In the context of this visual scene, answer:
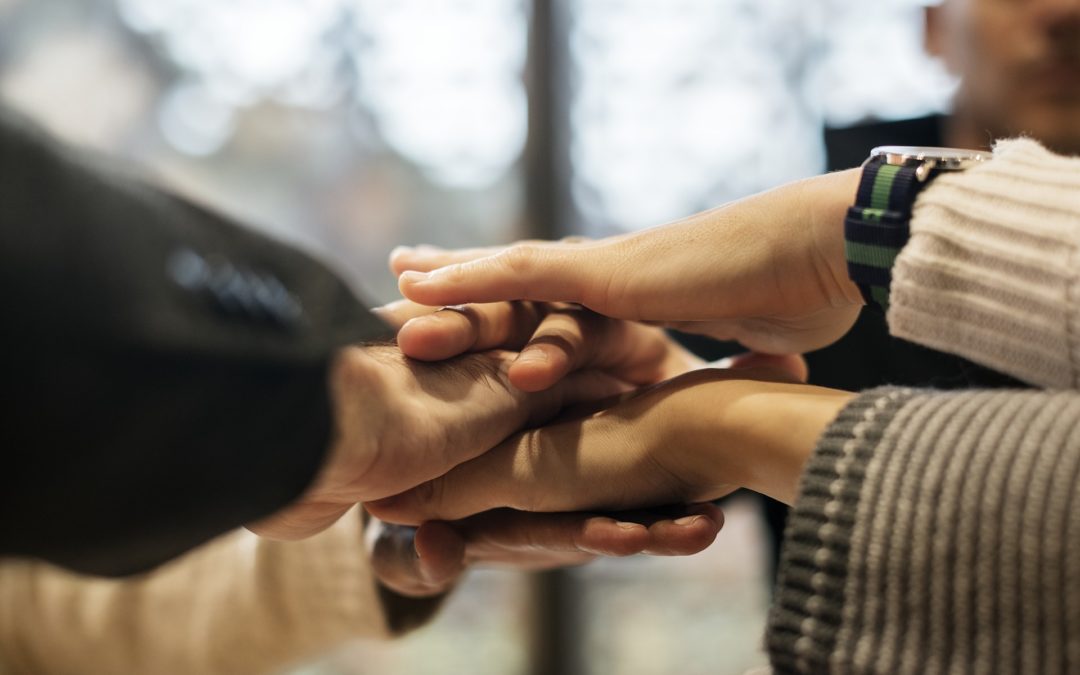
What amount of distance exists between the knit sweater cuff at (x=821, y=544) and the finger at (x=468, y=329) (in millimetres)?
289

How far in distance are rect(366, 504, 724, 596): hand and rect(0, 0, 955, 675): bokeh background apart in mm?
1077

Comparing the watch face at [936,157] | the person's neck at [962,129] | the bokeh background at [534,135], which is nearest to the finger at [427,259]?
the watch face at [936,157]

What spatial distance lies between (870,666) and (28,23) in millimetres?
1684

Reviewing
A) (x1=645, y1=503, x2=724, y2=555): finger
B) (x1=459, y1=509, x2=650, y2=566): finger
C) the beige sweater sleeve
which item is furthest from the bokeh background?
(x1=645, y1=503, x2=724, y2=555): finger

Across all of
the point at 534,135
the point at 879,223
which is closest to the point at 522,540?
the point at 879,223

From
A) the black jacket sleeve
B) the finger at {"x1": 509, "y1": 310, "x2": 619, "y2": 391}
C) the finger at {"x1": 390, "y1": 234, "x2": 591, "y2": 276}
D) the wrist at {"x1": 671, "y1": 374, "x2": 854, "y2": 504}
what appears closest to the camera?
the black jacket sleeve

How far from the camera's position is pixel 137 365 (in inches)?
13.7

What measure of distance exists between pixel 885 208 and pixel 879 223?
0.04 ft

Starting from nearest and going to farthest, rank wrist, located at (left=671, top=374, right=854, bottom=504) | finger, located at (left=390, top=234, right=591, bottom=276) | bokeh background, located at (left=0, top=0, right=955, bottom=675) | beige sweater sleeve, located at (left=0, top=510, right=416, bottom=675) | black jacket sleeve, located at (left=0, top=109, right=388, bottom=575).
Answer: black jacket sleeve, located at (left=0, top=109, right=388, bottom=575), wrist, located at (left=671, top=374, right=854, bottom=504), finger, located at (left=390, top=234, right=591, bottom=276), beige sweater sleeve, located at (left=0, top=510, right=416, bottom=675), bokeh background, located at (left=0, top=0, right=955, bottom=675)

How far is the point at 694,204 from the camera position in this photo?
76.5 inches

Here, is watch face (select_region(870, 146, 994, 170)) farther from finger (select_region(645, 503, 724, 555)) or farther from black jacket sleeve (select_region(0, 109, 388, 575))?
black jacket sleeve (select_region(0, 109, 388, 575))

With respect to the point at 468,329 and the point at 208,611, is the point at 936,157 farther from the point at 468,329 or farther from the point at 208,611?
the point at 208,611

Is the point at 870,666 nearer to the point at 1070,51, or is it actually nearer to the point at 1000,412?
the point at 1000,412

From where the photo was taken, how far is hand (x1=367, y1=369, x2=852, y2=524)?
0.66 meters
